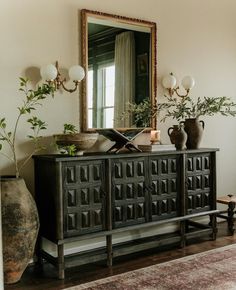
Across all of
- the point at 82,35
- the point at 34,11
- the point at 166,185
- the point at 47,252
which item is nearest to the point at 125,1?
the point at 82,35

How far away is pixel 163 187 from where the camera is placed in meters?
3.40

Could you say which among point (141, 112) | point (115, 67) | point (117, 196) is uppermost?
point (115, 67)

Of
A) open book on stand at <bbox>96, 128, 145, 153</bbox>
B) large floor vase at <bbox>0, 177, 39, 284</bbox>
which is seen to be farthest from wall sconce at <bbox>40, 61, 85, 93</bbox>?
large floor vase at <bbox>0, 177, 39, 284</bbox>

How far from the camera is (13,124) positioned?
3.05 m

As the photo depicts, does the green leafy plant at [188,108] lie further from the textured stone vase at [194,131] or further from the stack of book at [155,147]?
the stack of book at [155,147]

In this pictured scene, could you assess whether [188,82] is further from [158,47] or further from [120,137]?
[120,137]

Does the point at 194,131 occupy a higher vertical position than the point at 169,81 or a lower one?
lower

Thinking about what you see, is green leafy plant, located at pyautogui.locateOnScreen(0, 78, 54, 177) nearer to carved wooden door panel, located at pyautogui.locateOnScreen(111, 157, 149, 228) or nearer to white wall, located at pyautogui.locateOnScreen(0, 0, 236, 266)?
white wall, located at pyautogui.locateOnScreen(0, 0, 236, 266)

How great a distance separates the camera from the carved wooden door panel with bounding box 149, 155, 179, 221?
10.9 ft

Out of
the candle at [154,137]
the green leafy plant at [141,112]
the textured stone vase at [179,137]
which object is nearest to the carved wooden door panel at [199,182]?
the textured stone vase at [179,137]

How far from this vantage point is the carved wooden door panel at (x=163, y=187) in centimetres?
333

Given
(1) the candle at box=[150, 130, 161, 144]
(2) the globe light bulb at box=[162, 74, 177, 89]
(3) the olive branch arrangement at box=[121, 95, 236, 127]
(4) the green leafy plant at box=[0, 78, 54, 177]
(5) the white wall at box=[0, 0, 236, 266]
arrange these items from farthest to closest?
1. (2) the globe light bulb at box=[162, 74, 177, 89]
2. (3) the olive branch arrangement at box=[121, 95, 236, 127]
3. (1) the candle at box=[150, 130, 161, 144]
4. (5) the white wall at box=[0, 0, 236, 266]
5. (4) the green leafy plant at box=[0, 78, 54, 177]

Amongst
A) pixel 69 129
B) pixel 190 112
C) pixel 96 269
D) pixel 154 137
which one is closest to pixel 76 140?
pixel 69 129

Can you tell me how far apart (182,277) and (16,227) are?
1336 mm
